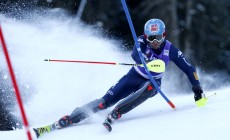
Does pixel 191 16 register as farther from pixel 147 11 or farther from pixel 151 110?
pixel 151 110

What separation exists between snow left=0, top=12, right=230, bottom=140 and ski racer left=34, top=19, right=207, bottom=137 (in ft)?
0.41

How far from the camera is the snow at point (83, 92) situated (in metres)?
4.58

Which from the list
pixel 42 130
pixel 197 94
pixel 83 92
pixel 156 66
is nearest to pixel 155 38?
pixel 156 66

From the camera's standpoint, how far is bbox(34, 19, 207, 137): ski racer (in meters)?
5.39

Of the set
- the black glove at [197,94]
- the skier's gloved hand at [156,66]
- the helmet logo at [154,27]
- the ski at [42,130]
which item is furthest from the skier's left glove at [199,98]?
the ski at [42,130]

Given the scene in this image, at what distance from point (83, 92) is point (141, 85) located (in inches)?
62.2

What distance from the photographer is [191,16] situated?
46.3 ft

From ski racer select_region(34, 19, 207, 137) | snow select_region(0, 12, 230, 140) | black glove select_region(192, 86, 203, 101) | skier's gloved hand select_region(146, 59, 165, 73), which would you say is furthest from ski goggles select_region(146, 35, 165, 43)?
snow select_region(0, 12, 230, 140)

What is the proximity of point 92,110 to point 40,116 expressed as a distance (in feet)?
3.82

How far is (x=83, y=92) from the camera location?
702 centimetres

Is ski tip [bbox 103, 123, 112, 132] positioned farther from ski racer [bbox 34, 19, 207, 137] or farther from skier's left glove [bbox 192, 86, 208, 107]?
skier's left glove [bbox 192, 86, 208, 107]

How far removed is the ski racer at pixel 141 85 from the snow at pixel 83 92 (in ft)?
0.41

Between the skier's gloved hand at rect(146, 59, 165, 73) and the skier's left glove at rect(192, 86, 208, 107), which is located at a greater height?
the skier's gloved hand at rect(146, 59, 165, 73)

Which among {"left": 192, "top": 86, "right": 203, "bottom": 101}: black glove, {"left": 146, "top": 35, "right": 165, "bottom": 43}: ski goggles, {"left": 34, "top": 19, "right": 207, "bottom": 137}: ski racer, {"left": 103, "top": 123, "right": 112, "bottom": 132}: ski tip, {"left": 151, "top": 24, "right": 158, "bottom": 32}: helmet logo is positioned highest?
{"left": 151, "top": 24, "right": 158, "bottom": 32}: helmet logo
